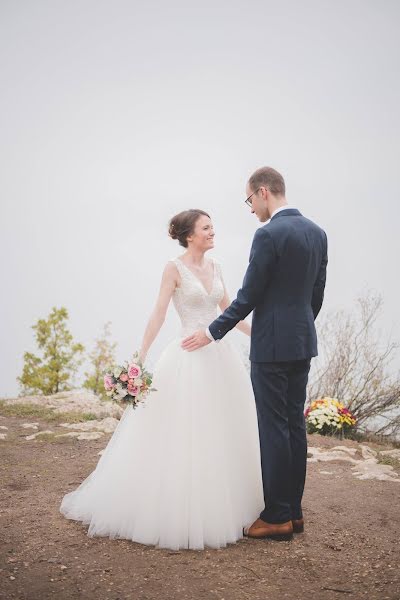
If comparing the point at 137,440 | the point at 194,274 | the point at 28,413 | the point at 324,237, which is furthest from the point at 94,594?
the point at 28,413

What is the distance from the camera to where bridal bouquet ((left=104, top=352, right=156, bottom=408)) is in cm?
341

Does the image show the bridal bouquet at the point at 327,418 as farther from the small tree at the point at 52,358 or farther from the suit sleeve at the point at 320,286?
the small tree at the point at 52,358

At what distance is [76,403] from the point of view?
8.38 m

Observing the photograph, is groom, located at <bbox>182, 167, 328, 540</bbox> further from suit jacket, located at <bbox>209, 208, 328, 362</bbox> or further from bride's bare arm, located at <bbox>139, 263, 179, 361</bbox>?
bride's bare arm, located at <bbox>139, 263, 179, 361</bbox>

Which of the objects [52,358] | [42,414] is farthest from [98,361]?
[42,414]

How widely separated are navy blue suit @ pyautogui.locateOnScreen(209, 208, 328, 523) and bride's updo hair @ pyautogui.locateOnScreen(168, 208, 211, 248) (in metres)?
0.91

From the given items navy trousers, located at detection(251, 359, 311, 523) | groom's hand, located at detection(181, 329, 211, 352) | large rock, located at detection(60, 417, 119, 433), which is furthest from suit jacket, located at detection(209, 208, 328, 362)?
large rock, located at detection(60, 417, 119, 433)

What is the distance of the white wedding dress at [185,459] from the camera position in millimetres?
3264

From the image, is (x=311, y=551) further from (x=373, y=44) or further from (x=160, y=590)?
(x=373, y=44)

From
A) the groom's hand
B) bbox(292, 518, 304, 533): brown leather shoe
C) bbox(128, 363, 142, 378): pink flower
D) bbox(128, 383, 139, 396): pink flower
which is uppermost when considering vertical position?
the groom's hand

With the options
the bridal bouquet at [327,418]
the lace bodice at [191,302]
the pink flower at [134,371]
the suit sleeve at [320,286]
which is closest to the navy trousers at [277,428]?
the suit sleeve at [320,286]

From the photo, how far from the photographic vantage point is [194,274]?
3.98 metres

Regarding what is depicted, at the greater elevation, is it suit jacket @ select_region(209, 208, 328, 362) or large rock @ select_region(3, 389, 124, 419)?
suit jacket @ select_region(209, 208, 328, 362)

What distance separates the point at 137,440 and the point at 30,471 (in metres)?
2.01
